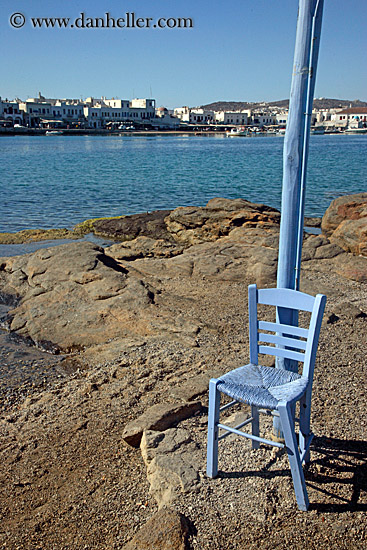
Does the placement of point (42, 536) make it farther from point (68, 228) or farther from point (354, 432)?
point (68, 228)

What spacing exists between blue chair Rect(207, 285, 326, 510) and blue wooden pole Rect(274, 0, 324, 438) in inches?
9.0

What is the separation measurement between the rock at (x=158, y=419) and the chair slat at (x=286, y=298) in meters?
1.19

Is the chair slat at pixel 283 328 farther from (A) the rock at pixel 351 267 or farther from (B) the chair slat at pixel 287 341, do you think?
(A) the rock at pixel 351 267

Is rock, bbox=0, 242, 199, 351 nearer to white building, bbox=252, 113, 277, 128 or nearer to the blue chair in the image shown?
the blue chair

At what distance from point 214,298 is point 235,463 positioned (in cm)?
415

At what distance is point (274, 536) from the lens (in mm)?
2945

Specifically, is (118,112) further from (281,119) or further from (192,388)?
(192,388)

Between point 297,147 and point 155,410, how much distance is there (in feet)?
7.47

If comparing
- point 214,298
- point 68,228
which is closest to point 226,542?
point 214,298

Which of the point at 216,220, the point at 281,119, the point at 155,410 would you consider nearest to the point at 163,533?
the point at 155,410

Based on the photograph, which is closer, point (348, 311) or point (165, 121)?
point (348, 311)

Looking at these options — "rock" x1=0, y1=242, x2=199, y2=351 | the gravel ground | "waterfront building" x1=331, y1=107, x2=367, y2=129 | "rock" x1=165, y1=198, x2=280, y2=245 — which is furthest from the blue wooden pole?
"waterfront building" x1=331, y1=107, x2=367, y2=129

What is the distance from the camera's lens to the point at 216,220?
13891 millimetres

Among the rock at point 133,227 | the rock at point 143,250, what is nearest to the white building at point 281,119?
the rock at point 133,227
